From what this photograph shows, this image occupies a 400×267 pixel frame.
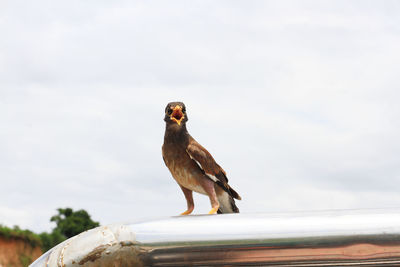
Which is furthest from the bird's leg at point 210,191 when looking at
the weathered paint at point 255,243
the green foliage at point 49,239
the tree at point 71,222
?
the tree at point 71,222

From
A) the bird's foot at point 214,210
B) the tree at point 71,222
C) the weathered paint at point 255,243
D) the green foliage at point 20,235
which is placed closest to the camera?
the weathered paint at point 255,243

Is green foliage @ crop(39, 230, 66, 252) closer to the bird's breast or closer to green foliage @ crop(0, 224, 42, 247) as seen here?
green foliage @ crop(0, 224, 42, 247)

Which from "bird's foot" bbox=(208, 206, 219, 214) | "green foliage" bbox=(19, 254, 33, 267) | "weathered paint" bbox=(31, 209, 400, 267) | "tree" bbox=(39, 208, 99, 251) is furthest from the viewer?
"tree" bbox=(39, 208, 99, 251)

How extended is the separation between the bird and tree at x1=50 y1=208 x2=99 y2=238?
3260 cm

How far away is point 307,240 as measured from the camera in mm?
1324

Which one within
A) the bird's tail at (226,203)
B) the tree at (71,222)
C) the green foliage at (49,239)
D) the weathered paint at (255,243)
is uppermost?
the tree at (71,222)

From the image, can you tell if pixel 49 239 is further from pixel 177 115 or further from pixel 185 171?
pixel 177 115

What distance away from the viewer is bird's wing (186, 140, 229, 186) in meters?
3.15

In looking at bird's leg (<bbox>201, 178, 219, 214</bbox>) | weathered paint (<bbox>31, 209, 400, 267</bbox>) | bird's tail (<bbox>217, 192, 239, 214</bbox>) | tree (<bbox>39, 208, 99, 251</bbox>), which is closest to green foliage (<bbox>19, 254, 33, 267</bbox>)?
tree (<bbox>39, 208, 99, 251</bbox>)

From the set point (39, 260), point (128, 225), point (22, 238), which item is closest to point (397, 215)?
point (128, 225)

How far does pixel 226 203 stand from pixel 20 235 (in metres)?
25.6

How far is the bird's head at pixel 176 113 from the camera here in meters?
3.02

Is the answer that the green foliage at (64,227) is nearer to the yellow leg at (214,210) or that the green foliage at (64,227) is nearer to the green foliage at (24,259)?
the green foliage at (24,259)

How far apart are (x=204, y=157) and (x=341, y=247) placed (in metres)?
1.87
